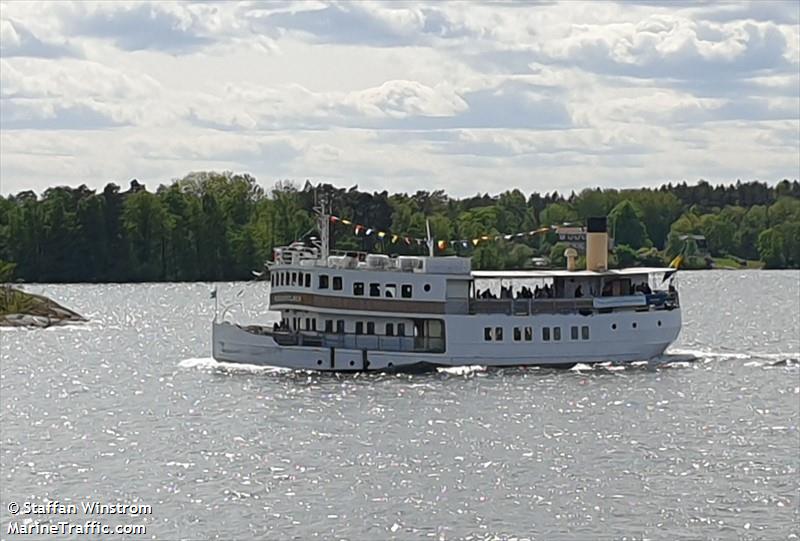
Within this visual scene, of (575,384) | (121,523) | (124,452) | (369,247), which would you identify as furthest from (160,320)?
(121,523)

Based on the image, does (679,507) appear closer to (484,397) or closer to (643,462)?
(643,462)

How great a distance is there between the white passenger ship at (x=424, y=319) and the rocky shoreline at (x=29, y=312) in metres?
39.2

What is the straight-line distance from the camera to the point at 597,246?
243 ft

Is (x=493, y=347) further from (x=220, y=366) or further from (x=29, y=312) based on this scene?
(x=29, y=312)

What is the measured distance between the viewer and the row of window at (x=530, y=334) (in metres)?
69.1

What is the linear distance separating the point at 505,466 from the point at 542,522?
740 cm

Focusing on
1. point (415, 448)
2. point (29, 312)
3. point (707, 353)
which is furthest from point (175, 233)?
point (415, 448)

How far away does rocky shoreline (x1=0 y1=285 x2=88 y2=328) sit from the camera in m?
107

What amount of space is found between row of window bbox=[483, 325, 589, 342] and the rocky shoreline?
151 feet

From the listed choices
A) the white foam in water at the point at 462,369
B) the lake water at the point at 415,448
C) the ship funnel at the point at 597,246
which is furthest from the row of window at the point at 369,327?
the ship funnel at the point at 597,246

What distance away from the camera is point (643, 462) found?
48094 mm

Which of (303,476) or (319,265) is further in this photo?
(319,265)

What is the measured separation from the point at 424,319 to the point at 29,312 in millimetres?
47686

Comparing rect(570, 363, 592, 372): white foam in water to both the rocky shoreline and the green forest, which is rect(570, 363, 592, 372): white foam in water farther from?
the green forest
